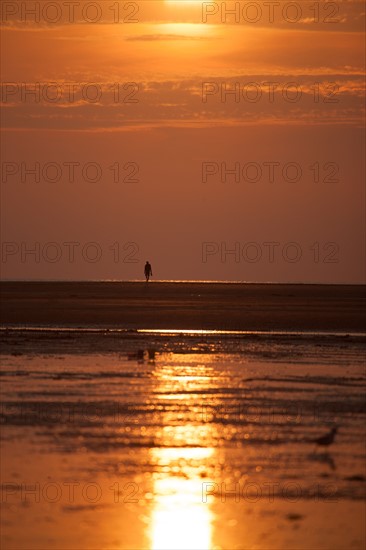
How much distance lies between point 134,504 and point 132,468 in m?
2.18

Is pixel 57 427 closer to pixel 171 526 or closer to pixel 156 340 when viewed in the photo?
pixel 171 526

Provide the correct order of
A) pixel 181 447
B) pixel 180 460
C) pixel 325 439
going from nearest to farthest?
pixel 180 460 < pixel 181 447 < pixel 325 439

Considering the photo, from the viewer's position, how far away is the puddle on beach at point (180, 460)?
13617 millimetres

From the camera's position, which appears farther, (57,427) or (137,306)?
(137,306)

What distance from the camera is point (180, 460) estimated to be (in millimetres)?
17734

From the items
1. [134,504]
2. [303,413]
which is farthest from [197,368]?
[134,504]

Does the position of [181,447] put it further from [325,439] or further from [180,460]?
[325,439]

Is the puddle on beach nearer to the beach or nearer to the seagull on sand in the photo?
the beach

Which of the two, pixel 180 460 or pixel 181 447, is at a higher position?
pixel 181 447

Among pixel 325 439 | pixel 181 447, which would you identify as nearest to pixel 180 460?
pixel 181 447

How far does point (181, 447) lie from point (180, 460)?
3.85 feet

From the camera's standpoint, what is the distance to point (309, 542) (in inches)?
519

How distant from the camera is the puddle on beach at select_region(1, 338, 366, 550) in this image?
1362cm

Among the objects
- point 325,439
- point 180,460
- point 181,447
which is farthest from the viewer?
point 325,439
